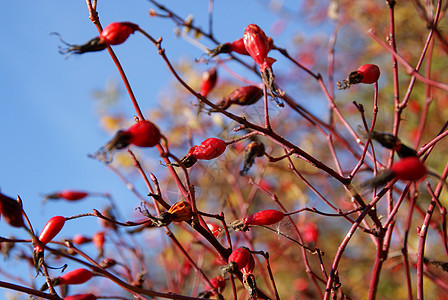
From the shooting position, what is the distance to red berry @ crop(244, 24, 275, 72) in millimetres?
1399

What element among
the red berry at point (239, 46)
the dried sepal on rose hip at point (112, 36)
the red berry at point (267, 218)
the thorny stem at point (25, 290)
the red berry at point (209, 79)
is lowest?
the thorny stem at point (25, 290)

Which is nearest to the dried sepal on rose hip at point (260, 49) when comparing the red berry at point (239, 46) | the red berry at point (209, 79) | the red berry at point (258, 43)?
the red berry at point (258, 43)

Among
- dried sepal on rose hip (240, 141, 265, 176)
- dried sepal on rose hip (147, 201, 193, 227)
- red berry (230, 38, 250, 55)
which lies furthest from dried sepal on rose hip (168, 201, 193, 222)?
red berry (230, 38, 250, 55)

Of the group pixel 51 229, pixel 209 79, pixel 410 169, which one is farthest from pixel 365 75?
pixel 51 229

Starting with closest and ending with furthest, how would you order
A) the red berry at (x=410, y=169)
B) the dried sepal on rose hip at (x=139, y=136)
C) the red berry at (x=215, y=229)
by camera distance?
the red berry at (x=410, y=169)
the dried sepal on rose hip at (x=139, y=136)
the red berry at (x=215, y=229)

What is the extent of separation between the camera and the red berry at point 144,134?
112 cm

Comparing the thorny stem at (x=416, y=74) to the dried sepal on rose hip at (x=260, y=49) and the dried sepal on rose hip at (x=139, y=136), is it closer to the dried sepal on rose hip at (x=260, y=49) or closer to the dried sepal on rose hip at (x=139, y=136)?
the dried sepal on rose hip at (x=260, y=49)

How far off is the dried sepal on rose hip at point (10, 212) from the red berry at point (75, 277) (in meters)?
0.30

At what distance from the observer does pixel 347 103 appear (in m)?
4.87

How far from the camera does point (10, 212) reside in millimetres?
1138

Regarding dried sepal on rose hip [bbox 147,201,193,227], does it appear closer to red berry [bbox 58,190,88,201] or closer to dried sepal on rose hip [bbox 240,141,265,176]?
dried sepal on rose hip [bbox 240,141,265,176]

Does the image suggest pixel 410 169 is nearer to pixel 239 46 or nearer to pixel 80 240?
pixel 239 46

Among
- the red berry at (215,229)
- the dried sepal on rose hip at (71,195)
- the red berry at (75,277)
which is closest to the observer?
the red berry at (75,277)

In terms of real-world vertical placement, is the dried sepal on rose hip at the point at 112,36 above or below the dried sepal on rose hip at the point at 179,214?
above
